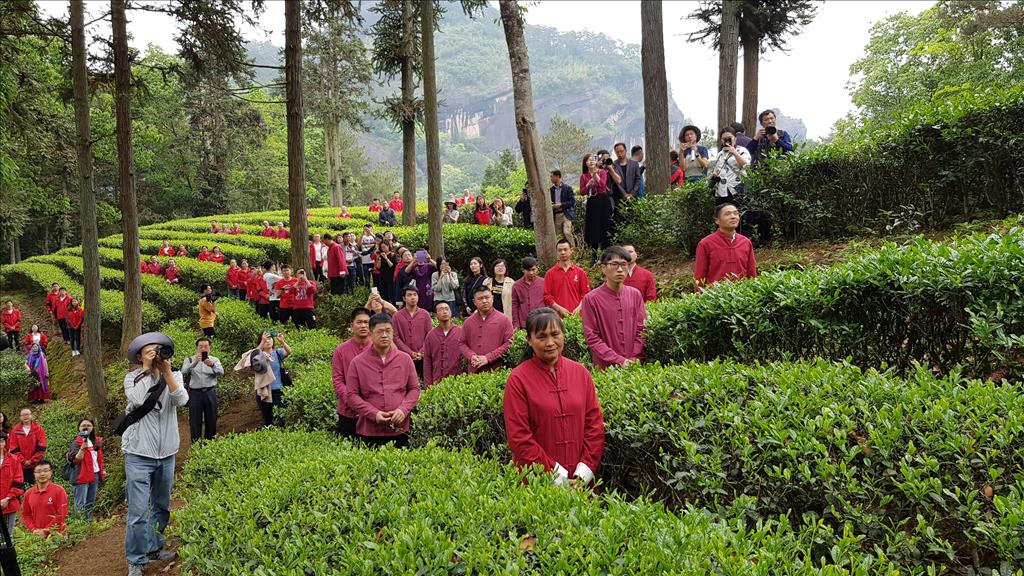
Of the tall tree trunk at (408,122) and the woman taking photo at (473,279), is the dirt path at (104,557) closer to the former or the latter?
the woman taking photo at (473,279)

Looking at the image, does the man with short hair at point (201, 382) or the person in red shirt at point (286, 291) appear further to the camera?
the person in red shirt at point (286, 291)

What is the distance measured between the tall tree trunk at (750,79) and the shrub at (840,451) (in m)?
15.2

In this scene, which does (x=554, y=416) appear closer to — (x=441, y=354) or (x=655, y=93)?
(x=441, y=354)

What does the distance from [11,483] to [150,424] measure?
601 cm

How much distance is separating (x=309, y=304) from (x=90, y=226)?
4.31 m

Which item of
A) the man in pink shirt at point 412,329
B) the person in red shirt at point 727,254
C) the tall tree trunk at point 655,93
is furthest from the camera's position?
the tall tree trunk at point 655,93

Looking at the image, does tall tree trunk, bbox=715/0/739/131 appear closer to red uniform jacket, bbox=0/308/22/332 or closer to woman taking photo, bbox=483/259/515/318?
woman taking photo, bbox=483/259/515/318

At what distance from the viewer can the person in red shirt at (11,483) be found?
8.77 metres

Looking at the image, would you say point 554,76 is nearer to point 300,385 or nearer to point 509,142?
point 509,142

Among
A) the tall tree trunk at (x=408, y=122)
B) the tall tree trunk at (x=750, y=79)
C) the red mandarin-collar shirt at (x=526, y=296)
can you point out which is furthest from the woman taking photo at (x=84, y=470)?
the tall tree trunk at (x=750, y=79)

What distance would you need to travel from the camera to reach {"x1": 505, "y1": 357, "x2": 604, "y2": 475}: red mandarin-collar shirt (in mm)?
3467

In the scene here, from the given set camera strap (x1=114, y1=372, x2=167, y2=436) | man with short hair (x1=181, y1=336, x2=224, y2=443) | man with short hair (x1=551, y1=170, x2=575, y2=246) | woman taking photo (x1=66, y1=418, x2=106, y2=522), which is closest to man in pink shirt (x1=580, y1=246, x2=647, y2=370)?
camera strap (x1=114, y1=372, x2=167, y2=436)

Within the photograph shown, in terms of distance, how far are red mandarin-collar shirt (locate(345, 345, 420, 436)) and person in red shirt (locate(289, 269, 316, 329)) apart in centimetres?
884

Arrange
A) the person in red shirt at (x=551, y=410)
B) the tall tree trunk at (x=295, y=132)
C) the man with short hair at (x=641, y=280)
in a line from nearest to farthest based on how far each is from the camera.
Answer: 1. the person in red shirt at (x=551, y=410)
2. the man with short hair at (x=641, y=280)
3. the tall tree trunk at (x=295, y=132)
